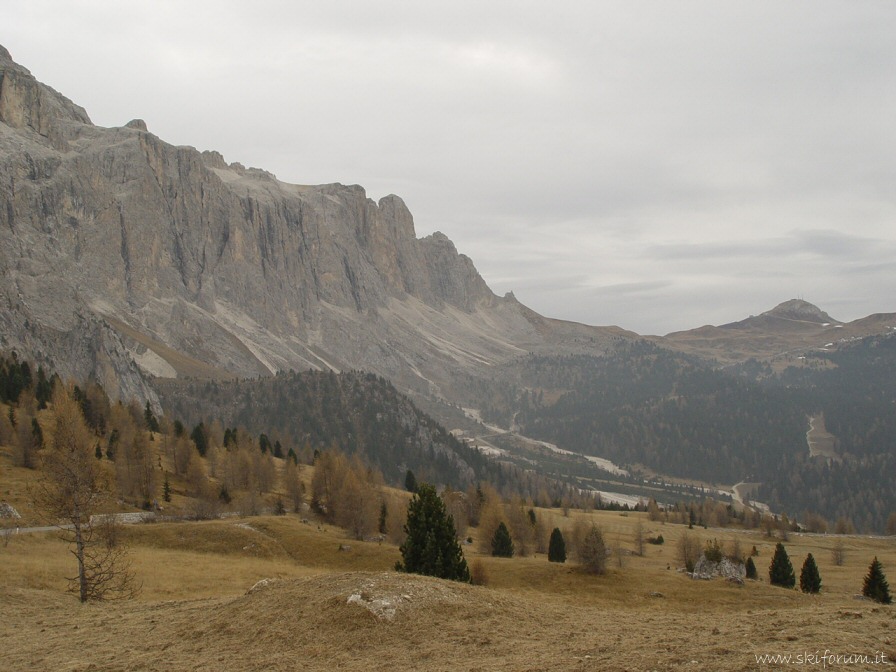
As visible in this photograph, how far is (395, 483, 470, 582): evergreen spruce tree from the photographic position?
109 feet

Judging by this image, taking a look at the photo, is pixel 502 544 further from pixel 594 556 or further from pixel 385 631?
pixel 385 631

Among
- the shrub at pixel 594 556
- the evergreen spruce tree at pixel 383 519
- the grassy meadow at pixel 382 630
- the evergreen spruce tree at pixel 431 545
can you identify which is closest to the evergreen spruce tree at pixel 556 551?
the shrub at pixel 594 556

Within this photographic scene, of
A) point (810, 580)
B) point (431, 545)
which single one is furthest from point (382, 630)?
point (810, 580)

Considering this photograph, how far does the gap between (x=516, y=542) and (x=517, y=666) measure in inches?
2416

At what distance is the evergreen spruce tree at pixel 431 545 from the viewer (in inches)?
1310

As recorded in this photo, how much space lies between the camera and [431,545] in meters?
33.5

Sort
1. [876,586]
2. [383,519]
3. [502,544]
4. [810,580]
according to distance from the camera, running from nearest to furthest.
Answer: [876,586], [810,580], [502,544], [383,519]

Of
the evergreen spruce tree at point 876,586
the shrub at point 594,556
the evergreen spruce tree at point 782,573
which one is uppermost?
the shrub at point 594,556

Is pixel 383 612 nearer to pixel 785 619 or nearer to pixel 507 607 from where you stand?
pixel 507 607

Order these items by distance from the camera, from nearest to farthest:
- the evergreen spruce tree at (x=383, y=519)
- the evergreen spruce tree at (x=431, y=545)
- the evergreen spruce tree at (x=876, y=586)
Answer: the evergreen spruce tree at (x=431, y=545) → the evergreen spruce tree at (x=876, y=586) → the evergreen spruce tree at (x=383, y=519)

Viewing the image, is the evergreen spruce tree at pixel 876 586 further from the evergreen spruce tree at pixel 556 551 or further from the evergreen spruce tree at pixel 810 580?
the evergreen spruce tree at pixel 556 551

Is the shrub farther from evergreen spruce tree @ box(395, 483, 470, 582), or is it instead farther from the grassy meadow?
evergreen spruce tree @ box(395, 483, 470, 582)

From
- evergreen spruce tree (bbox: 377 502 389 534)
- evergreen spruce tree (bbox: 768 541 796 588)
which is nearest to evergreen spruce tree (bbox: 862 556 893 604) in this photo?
evergreen spruce tree (bbox: 768 541 796 588)

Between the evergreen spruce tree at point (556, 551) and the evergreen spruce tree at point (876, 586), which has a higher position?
the evergreen spruce tree at point (876, 586)
